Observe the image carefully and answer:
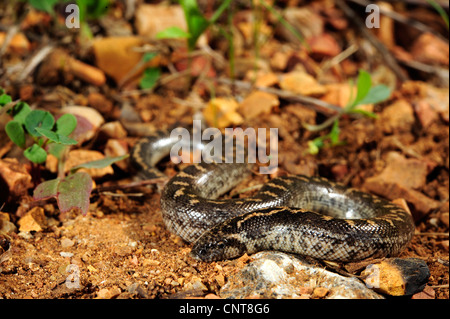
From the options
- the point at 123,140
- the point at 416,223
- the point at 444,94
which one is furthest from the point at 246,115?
the point at 444,94

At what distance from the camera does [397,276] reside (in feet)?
16.7

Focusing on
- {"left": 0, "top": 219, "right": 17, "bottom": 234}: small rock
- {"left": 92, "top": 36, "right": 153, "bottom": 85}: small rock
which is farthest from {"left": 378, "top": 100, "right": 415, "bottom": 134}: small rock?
{"left": 0, "top": 219, "right": 17, "bottom": 234}: small rock

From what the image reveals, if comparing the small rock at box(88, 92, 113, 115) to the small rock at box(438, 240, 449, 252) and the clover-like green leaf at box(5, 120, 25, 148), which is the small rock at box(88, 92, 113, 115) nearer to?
the clover-like green leaf at box(5, 120, 25, 148)

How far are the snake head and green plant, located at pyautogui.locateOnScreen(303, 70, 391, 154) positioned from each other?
309 centimetres

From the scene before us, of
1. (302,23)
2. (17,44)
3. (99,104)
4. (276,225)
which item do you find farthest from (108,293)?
(302,23)

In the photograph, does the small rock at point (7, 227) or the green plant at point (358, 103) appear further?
the green plant at point (358, 103)

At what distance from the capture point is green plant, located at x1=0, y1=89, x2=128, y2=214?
5.51 meters

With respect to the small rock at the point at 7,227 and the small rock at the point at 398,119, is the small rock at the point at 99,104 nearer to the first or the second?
the small rock at the point at 7,227

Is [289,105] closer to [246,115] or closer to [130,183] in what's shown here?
[246,115]

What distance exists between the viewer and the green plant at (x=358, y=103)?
7.41 m

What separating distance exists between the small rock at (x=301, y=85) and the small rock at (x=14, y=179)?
5.43m

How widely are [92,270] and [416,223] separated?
530 centimetres

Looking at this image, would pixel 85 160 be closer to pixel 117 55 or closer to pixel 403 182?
pixel 117 55

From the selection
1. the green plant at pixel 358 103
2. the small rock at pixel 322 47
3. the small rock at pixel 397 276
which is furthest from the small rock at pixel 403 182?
the small rock at pixel 322 47
